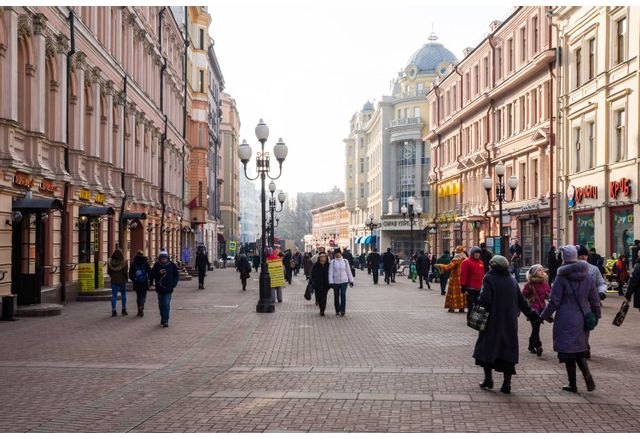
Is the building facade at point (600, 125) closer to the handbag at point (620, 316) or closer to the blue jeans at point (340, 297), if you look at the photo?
the blue jeans at point (340, 297)

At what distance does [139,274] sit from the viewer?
18297mm

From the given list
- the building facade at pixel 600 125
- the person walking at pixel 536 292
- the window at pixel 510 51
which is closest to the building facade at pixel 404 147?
the window at pixel 510 51

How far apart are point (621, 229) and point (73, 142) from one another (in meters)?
19.3

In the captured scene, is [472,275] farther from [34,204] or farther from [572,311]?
[34,204]

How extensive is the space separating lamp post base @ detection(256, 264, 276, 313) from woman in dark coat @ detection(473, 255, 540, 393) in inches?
439

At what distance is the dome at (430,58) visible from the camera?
8756 centimetres

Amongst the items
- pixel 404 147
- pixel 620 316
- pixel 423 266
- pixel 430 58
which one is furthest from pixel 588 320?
pixel 430 58

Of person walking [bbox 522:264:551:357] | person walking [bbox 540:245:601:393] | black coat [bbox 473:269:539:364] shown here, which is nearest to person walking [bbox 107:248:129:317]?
person walking [bbox 522:264:551:357]

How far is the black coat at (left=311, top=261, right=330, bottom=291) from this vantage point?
19594 mm

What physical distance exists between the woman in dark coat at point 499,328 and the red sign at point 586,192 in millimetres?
23891

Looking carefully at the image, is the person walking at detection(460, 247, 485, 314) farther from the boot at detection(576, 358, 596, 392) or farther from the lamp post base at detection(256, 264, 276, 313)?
the boot at detection(576, 358, 596, 392)

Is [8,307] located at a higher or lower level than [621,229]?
lower

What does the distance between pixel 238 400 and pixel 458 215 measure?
47.4 meters

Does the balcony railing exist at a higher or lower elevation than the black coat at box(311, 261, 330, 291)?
higher
